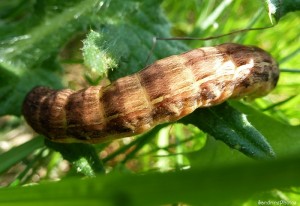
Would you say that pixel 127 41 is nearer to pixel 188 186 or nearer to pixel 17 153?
pixel 17 153

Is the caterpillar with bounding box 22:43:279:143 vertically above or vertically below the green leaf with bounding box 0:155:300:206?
below

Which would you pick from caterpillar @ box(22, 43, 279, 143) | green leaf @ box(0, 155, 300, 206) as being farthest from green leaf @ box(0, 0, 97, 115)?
green leaf @ box(0, 155, 300, 206)

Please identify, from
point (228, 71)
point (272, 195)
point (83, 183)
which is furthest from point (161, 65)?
point (83, 183)

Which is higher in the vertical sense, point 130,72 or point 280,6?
point 280,6

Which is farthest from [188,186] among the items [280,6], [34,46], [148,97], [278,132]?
[34,46]

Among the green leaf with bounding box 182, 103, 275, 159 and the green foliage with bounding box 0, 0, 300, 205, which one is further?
the green foliage with bounding box 0, 0, 300, 205

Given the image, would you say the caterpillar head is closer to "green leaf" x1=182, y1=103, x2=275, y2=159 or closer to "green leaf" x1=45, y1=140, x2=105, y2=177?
"green leaf" x1=182, y1=103, x2=275, y2=159
